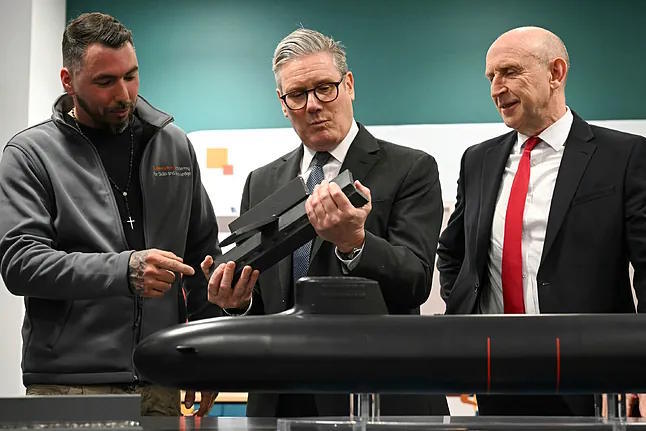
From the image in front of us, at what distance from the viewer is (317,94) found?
2.04 meters

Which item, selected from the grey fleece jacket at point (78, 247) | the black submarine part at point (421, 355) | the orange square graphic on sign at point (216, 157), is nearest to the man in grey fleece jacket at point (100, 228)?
the grey fleece jacket at point (78, 247)

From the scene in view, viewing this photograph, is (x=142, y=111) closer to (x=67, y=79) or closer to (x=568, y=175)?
(x=67, y=79)

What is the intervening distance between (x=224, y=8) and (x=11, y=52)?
1.15 m

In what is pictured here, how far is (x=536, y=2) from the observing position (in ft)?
15.5

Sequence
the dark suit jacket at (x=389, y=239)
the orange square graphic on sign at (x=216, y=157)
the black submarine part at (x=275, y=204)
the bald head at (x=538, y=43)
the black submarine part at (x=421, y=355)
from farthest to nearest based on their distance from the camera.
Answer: the orange square graphic on sign at (x=216, y=157), the bald head at (x=538, y=43), the dark suit jacket at (x=389, y=239), the black submarine part at (x=275, y=204), the black submarine part at (x=421, y=355)

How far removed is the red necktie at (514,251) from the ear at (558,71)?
270 mm

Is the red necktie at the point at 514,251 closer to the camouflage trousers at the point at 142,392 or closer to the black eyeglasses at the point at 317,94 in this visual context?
the black eyeglasses at the point at 317,94

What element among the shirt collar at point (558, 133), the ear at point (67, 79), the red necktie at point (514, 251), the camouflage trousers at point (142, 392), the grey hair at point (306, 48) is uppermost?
the grey hair at point (306, 48)

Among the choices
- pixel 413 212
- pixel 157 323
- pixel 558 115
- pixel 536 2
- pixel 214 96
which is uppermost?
pixel 536 2

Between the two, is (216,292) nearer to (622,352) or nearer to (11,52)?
(622,352)

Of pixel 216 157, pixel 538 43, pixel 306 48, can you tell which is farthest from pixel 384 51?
pixel 306 48

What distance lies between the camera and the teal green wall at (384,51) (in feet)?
15.2

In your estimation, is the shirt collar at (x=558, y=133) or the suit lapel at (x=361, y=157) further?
the shirt collar at (x=558, y=133)

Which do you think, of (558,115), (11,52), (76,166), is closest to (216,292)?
(76,166)
